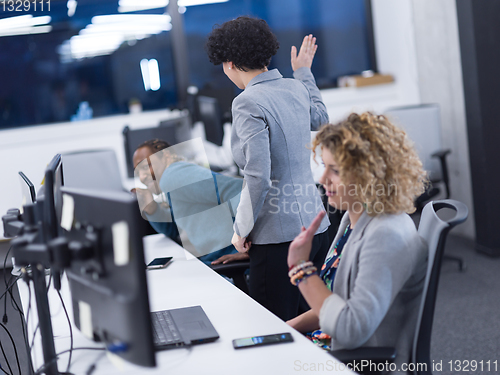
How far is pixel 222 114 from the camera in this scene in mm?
3709

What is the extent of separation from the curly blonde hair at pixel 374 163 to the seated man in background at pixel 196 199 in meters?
0.77

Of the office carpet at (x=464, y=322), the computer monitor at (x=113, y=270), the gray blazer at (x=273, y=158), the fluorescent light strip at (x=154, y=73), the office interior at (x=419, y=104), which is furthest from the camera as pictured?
the fluorescent light strip at (x=154, y=73)

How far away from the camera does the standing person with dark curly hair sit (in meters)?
1.73

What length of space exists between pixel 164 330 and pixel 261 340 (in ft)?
0.91

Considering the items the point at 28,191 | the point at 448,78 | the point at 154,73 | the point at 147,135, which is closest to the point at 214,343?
the point at 28,191

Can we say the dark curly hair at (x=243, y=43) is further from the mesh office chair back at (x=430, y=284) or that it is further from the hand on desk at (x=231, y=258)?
the mesh office chair back at (x=430, y=284)

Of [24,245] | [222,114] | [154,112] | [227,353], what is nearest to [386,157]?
[227,353]

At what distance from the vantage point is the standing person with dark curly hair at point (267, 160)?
1.73 metres

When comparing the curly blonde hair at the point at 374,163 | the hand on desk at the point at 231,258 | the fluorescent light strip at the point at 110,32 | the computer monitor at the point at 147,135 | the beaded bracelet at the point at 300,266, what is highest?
the fluorescent light strip at the point at 110,32

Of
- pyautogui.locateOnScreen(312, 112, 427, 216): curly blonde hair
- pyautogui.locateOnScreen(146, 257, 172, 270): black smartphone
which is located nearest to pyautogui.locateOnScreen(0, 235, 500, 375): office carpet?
pyautogui.locateOnScreen(146, 257, 172, 270): black smartphone

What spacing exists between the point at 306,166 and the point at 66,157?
92.8 inches

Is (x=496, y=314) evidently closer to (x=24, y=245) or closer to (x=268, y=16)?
(x=24, y=245)

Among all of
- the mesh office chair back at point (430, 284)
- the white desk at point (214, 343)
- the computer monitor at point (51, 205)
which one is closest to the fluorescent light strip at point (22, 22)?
the white desk at point (214, 343)

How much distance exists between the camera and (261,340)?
1215mm
